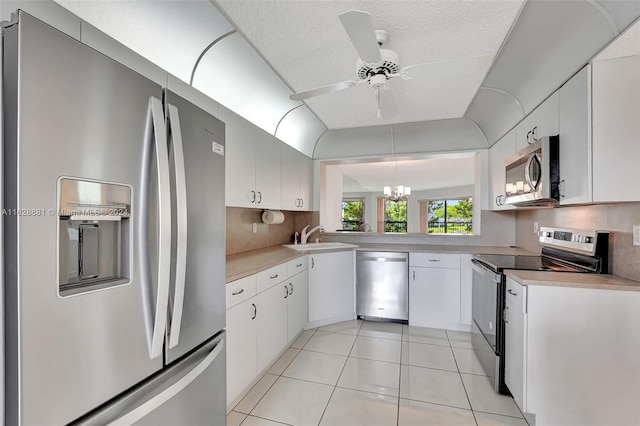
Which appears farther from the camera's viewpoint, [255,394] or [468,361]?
[468,361]

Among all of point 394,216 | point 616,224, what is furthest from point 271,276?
point 394,216

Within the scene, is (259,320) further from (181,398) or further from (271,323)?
(181,398)

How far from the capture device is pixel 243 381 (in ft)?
6.46

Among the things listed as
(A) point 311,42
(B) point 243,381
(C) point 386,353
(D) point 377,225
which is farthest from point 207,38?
(D) point 377,225

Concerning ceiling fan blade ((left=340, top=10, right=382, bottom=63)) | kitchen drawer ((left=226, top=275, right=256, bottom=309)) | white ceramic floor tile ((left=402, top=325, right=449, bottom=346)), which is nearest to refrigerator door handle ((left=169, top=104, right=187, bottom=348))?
kitchen drawer ((left=226, top=275, right=256, bottom=309))

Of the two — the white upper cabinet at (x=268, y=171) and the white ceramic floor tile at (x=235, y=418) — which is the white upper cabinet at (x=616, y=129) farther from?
the white ceramic floor tile at (x=235, y=418)

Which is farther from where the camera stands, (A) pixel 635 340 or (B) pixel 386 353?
(B) pixel 386 353

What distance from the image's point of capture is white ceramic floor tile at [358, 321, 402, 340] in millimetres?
3129

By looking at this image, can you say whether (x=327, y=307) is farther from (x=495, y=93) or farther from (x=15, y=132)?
(x=15, y=132)

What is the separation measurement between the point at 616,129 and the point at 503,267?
1.06 metres

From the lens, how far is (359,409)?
76.3 inches

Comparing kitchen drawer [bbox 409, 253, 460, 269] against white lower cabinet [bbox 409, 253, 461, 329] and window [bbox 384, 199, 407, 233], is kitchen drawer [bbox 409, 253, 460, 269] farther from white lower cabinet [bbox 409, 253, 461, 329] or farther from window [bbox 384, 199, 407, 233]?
window [bbox 384, 199, 407, 233]

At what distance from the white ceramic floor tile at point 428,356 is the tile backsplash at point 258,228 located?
1.91 metres

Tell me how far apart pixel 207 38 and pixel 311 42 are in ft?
2.26
